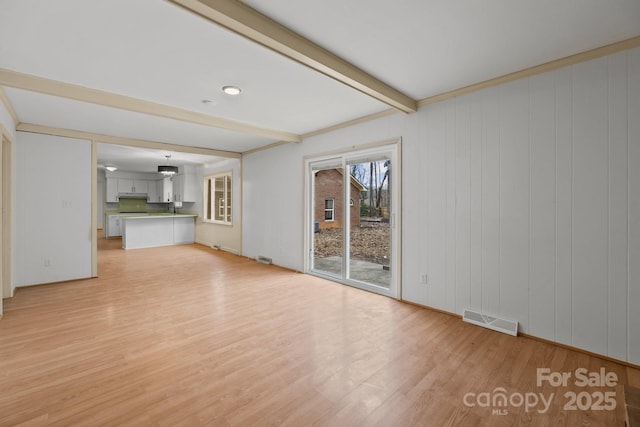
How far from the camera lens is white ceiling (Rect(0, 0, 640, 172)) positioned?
1.82 metres

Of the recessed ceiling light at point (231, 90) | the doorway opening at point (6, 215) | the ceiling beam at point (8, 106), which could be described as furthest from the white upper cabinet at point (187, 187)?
the recessed ceiling light at point (231, 90)

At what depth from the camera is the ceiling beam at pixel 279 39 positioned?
1705 millimetres

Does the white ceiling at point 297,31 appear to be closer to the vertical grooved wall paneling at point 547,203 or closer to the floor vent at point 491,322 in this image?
the vertical grooved wall paneling at point 547,203

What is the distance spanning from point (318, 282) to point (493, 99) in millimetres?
3362

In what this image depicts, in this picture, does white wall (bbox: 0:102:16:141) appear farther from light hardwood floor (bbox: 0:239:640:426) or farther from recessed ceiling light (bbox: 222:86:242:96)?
recessed ceiling light (bbox: 222:86:242:96)

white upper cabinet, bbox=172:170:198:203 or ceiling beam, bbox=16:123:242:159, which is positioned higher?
ceiling beam, bbox=16:123:242:159

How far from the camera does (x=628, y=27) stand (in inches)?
79.3

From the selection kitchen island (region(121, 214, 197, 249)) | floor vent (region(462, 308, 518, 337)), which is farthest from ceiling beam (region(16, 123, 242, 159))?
floor vent (region(462, 308, 518, 337))

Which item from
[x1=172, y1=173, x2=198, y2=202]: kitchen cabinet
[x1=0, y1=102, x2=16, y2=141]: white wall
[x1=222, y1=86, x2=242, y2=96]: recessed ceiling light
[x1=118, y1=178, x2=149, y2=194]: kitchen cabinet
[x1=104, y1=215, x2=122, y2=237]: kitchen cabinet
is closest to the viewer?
[x1=222, y1=86, x2=242, y2=96]: recessed ceiling light

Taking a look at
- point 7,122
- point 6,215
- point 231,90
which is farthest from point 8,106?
point 231,90

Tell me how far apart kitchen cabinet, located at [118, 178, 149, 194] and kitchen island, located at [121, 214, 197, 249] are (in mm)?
2813

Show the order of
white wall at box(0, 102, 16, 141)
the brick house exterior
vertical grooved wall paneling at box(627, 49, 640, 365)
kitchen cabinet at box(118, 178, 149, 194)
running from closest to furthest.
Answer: vertical grooved wall paneling at box(627, 49, 640, 365)
white wall at box(0, 102, 16, 141)
the brick house exterior
kitchen cabinet at box(118, 178, 149, 194)

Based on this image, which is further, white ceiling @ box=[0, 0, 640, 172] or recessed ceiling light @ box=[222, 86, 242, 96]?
recessed ceiling light @ box=[222, 86, 242, 96]

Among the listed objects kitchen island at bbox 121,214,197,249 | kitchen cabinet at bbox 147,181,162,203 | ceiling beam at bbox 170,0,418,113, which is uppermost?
ceiling beam at bbox 170,0,418,113
